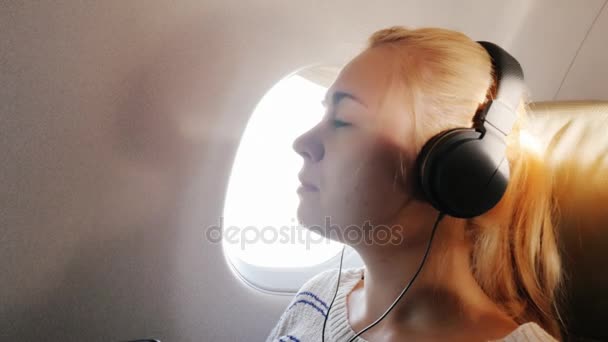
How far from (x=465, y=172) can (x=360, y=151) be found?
0.58ft

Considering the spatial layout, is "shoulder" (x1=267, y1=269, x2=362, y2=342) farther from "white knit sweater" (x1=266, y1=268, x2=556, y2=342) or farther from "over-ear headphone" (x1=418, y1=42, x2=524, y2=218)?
"over-ear headphone" (x1=418, y1=42, x2=524, y2=218)

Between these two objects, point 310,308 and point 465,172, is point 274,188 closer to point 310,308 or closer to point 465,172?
point 310,308

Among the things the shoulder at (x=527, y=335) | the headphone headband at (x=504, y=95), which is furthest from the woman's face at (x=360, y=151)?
the shoulder at (x=527, y=335)

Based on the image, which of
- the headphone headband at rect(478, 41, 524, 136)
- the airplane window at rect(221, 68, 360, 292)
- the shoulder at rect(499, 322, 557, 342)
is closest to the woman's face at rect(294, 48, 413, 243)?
the headphone headband at rect(478, 41, 524, 136)

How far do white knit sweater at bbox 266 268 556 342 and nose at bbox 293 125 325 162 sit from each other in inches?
14.6

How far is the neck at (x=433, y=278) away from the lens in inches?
27.4

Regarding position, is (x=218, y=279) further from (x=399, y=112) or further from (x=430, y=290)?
(x=399, y=112)

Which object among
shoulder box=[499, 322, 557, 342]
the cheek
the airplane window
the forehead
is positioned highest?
the forehead

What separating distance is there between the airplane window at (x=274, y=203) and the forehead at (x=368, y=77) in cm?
52

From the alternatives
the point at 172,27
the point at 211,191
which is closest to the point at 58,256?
the point at 211,191

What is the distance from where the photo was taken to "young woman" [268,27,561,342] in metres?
0.67

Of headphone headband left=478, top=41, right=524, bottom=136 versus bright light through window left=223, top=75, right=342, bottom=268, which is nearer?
headphone headband left=478, top=41, right=524, bottom=136

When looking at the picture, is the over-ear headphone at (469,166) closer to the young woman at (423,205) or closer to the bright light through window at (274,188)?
the young woman at (423,205)

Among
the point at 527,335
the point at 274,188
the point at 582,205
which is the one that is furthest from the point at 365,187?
the point at 274,188
